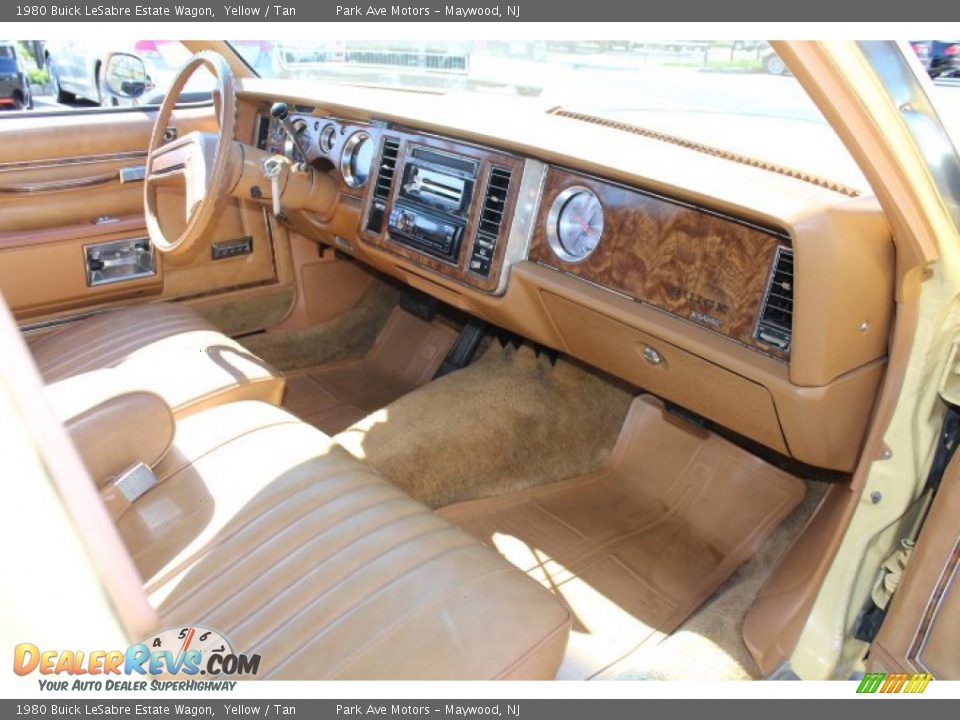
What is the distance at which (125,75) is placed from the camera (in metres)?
2.76

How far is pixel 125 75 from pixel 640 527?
7.64 feet

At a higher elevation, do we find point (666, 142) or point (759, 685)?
point (666, 142)

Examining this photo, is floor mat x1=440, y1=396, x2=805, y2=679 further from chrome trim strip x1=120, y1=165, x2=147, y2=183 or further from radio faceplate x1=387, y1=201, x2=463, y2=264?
chrome trim strip x1=120, y1=165, x2=147, y2=183

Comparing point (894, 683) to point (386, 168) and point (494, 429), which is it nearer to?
point (494, 429)

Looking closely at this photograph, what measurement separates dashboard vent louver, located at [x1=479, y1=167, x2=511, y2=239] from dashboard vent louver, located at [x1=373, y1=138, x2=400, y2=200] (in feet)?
1.31

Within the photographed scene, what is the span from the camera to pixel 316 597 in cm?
138

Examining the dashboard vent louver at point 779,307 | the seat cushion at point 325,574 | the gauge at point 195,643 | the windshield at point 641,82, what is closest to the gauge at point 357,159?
the windshield at point 641,82

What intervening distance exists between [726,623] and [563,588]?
43 cm

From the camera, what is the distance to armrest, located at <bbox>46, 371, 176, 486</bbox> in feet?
5.09

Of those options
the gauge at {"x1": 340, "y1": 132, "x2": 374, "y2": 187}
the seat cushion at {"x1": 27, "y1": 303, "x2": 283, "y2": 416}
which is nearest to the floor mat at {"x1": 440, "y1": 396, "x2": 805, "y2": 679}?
the seat cushion at {"x1": 27, "y1": 303, "x2": 283, "y2": 416}

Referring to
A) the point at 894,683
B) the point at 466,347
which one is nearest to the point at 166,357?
the point at 466,347

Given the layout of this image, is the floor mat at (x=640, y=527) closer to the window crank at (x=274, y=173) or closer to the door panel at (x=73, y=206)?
the window crank at (x=274, y=173)

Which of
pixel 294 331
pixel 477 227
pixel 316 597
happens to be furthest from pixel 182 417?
pixel 294 331

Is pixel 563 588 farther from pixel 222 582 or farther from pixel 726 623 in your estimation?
→ pixel 222 582
